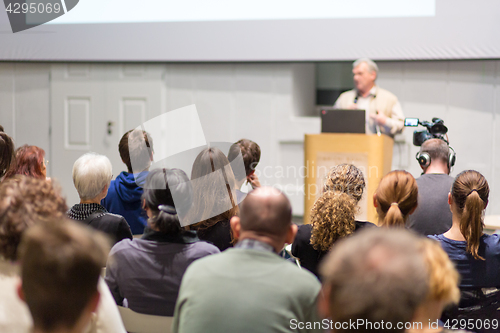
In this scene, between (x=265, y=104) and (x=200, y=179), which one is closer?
(x=200, y=179)

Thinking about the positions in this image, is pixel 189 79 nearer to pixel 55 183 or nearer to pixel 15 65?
pixel 15 65

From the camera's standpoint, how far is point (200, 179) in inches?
87.8

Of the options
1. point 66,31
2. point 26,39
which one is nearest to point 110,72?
point 66,31

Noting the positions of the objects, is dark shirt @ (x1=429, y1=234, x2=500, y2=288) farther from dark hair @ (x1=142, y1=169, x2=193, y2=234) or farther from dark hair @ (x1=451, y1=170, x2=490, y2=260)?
dark hair @ (x1=142, y1=169, x2=193, y2=234)

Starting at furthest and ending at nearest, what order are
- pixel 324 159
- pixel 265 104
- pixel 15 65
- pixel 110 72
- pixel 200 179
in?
pixel 15 65, pixel 110 72, pixel 265 104, pixel 324 159, pixel 200 179

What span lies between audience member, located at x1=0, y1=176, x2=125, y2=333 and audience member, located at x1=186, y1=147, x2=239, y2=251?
0.79m

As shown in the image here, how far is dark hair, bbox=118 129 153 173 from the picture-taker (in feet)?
9.53

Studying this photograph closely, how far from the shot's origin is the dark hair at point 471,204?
6.16ft

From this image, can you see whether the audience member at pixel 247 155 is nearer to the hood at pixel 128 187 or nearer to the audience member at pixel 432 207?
the hood at pixel 128 187

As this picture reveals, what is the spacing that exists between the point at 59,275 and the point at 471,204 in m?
1.62

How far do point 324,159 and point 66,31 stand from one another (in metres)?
3.76

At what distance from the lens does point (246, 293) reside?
1206 millimetres

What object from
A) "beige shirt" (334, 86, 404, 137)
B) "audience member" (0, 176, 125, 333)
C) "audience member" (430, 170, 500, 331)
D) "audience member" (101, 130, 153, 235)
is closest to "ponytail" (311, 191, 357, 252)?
"audience member" (430, 170, 500, 331)

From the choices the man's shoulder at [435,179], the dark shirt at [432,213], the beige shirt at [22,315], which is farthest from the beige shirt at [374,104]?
the beige shirt at [22,315]
